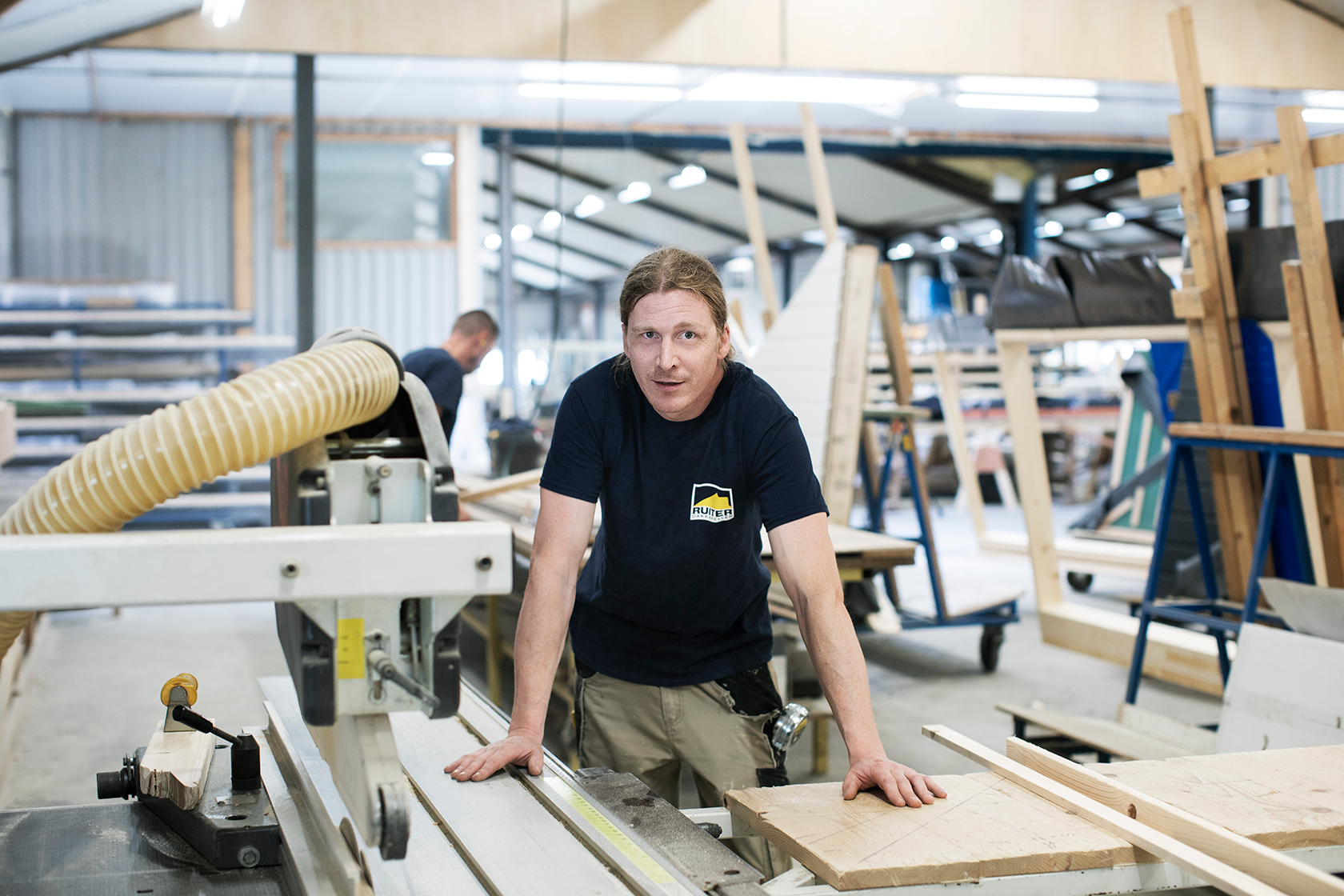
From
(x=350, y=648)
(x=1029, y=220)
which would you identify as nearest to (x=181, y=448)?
(x=350, y=648)

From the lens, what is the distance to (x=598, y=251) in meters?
17.7

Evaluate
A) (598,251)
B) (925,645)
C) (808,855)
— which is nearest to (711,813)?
(808,855)

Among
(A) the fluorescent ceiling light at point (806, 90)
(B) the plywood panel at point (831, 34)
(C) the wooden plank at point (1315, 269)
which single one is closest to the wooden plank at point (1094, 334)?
(C) the wooden plank at point (1315, 269)

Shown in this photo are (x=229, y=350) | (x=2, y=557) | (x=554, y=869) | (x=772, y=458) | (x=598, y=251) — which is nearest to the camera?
(x=2, y=557)

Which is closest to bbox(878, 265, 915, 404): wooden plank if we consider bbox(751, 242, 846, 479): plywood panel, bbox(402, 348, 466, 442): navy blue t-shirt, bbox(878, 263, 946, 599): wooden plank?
bbox(878, 263, 946, 599): wooden plank

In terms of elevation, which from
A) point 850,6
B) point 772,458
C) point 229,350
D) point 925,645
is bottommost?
point 925,645

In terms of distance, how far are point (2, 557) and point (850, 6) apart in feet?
15.5

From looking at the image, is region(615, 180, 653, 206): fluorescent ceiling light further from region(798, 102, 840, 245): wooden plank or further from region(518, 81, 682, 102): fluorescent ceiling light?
region(798, 102, 840, 245): wooden plank

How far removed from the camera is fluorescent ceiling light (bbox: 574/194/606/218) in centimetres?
1399

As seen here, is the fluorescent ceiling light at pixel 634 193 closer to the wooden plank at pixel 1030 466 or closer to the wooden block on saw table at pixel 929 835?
the wooden plank at pixel 1030 466

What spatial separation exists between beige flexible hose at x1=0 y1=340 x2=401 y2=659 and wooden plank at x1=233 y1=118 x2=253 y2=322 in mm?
8576

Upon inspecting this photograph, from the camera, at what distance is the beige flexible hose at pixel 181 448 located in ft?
2.70

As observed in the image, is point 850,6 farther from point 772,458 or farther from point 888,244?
point 888,244

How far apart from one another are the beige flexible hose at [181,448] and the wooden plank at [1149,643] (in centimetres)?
345
